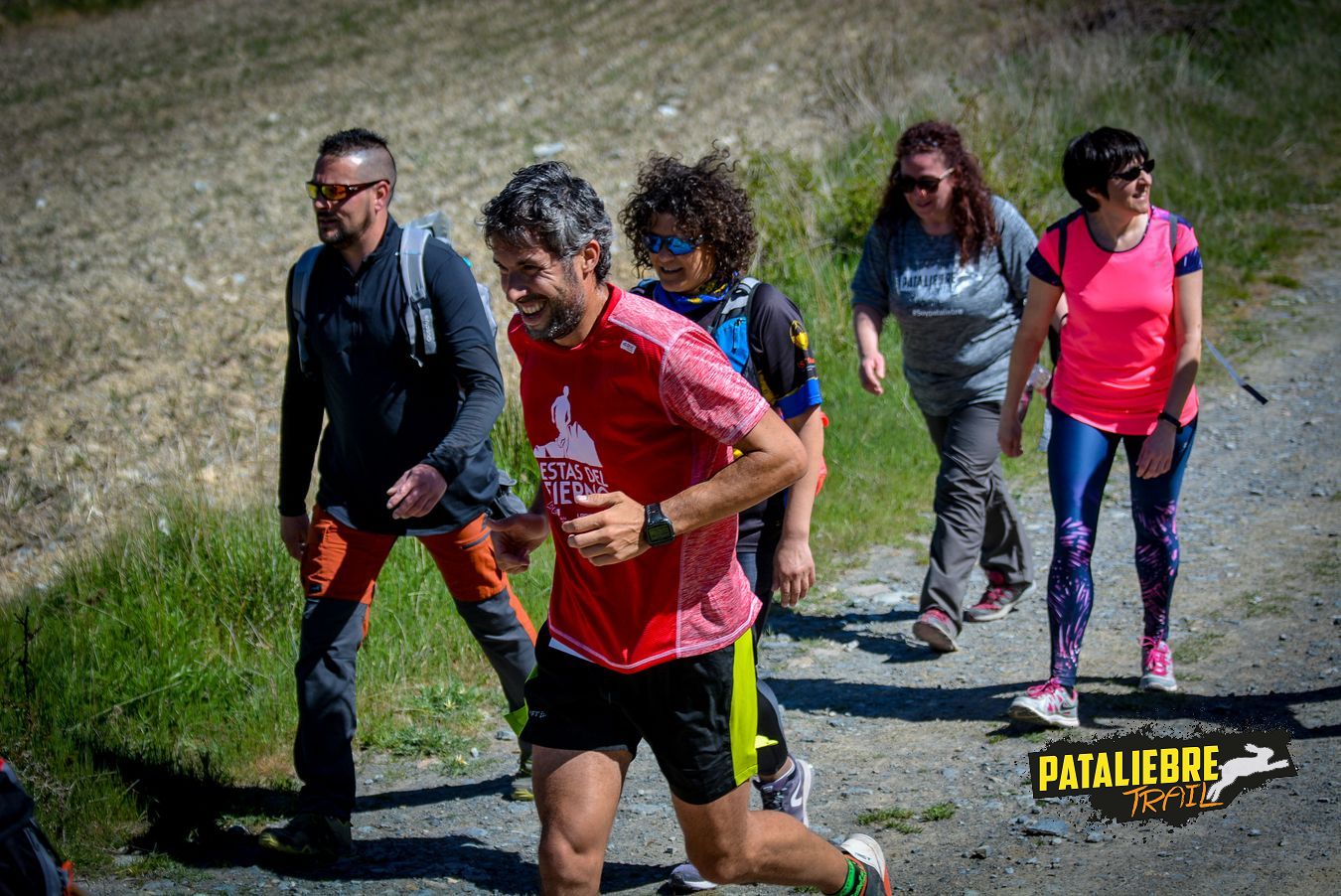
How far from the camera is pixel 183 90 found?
16.9 meters

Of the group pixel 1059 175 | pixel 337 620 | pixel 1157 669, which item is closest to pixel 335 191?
pixel 337 620

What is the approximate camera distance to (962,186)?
5.37 m

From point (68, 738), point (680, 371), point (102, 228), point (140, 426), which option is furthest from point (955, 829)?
point (102, 228)

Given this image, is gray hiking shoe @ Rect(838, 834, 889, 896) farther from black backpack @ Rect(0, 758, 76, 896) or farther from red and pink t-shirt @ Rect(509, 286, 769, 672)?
black backpack @ Rect(0, 758, 76, 896)

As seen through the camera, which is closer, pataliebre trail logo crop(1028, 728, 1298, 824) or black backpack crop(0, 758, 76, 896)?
black backpack crop(0, 758, 76, 896)

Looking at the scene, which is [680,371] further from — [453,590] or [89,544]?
[89,544]

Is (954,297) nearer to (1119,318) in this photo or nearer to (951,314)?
(951,314)

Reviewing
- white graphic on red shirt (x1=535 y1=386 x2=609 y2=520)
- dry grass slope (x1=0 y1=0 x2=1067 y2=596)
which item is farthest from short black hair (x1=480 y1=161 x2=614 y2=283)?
dry grass slope (x1=0 y1=0 x2=1067 y2=596)

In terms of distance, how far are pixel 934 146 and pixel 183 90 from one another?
14023 mm

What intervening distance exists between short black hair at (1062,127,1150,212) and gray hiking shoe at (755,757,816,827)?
2.13 meters

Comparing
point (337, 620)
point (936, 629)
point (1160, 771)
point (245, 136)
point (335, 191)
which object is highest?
point (245, 136)

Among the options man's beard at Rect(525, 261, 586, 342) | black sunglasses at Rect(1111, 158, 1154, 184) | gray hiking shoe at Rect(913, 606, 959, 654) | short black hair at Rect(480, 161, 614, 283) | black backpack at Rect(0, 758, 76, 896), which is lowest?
gray hiking shoe at Rect(913, 606, 959, 654)

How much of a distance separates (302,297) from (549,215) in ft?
5.36

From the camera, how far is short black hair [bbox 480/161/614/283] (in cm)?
286
